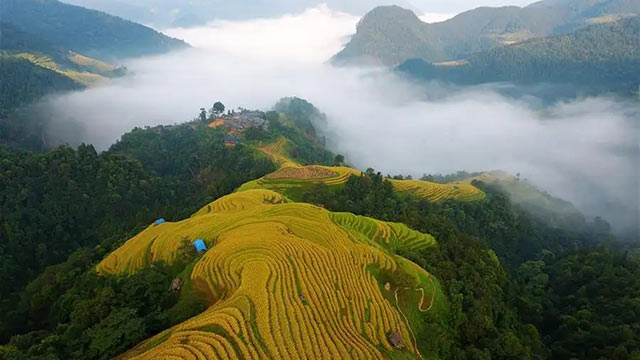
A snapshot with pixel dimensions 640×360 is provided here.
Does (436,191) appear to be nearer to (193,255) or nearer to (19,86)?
(193,255)

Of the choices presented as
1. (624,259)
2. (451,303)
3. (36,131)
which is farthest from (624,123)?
(36,131)

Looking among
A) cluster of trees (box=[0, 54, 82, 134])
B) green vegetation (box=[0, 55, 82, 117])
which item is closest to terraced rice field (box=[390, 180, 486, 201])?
cluster of trees (box=[0, 54, 82, 134])

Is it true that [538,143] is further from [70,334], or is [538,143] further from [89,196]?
[70,334]

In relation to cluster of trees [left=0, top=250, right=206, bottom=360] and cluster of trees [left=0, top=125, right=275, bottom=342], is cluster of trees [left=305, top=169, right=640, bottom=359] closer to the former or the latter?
cluster of trees [left=0, top=250, right=206, bottom=360]

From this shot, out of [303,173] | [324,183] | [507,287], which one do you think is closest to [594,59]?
[303,173]

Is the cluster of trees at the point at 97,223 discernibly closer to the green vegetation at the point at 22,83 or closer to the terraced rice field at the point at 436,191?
the terraced rice field at the point at 436,191
